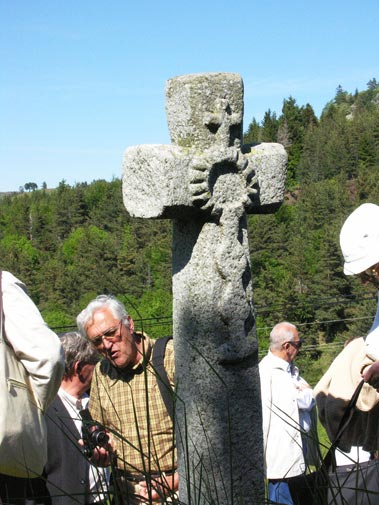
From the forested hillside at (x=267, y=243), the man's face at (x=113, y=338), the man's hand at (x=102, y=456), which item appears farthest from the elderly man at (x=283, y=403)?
the forested hillside at (x=267, y=243)

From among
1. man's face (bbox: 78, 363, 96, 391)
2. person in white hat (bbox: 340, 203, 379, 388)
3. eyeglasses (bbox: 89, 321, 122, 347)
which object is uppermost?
person in white hat (bbox: 340, 203, 379, 388)

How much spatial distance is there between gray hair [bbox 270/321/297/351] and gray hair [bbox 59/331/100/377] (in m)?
1.54

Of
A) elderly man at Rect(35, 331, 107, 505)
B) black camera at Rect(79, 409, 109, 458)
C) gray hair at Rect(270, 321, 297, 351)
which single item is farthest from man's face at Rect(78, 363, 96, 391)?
gray hair at Rect(270, 321, 297, 351)

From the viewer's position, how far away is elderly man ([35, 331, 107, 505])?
310 cm

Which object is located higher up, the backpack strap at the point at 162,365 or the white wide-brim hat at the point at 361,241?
the white wide-brim hat at the point at 361,241

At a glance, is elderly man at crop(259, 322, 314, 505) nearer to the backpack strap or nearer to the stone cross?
the backpack strap

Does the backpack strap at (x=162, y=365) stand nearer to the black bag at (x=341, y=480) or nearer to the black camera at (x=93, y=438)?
the black camera at (x=93, y=438)

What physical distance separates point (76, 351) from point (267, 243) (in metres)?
63.1

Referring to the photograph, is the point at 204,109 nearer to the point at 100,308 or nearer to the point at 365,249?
the point at 365,249

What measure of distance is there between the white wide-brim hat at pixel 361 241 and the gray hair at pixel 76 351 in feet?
4.09

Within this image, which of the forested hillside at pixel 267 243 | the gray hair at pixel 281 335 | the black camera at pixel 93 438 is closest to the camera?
the black camera at pixel 93 438

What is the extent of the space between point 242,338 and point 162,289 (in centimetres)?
4558

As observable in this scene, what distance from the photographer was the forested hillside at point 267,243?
51.1m

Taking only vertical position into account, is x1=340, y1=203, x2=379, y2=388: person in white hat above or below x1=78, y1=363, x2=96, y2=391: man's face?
above
